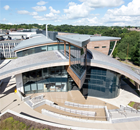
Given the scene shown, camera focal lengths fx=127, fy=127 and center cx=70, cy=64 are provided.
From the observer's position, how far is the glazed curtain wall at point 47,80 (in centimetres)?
1998

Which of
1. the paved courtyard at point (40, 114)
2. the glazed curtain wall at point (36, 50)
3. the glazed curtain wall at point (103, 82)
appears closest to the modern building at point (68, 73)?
the glazed curtain wall at point (103, 82)

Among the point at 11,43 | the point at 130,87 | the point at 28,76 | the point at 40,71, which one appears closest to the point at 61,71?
the point at 40,71

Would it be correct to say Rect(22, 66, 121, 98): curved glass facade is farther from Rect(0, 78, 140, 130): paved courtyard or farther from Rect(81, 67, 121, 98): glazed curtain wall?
Rect(0, 78, 140, 130): paved courtyard

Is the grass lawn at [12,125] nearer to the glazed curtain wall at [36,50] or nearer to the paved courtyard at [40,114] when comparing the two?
the paved courtyard at [40,114]

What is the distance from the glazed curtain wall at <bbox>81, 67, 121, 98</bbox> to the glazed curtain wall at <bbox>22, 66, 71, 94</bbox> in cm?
397

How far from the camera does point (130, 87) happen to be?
76.3 feet

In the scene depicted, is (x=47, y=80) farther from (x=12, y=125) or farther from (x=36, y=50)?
(x=12, y=125)

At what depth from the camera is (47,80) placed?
2092cm

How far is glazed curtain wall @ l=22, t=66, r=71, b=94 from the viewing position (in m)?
20.0

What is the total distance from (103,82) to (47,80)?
29.3 feet

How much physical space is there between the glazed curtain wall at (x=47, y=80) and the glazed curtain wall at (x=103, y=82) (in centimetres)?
397

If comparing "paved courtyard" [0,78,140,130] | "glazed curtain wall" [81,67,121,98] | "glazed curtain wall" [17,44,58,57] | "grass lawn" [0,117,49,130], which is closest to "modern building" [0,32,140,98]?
"glazed curtain wall" [81,67,121,98]

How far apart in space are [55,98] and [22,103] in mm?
4857

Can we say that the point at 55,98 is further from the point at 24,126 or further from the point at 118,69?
the point at 118,69
